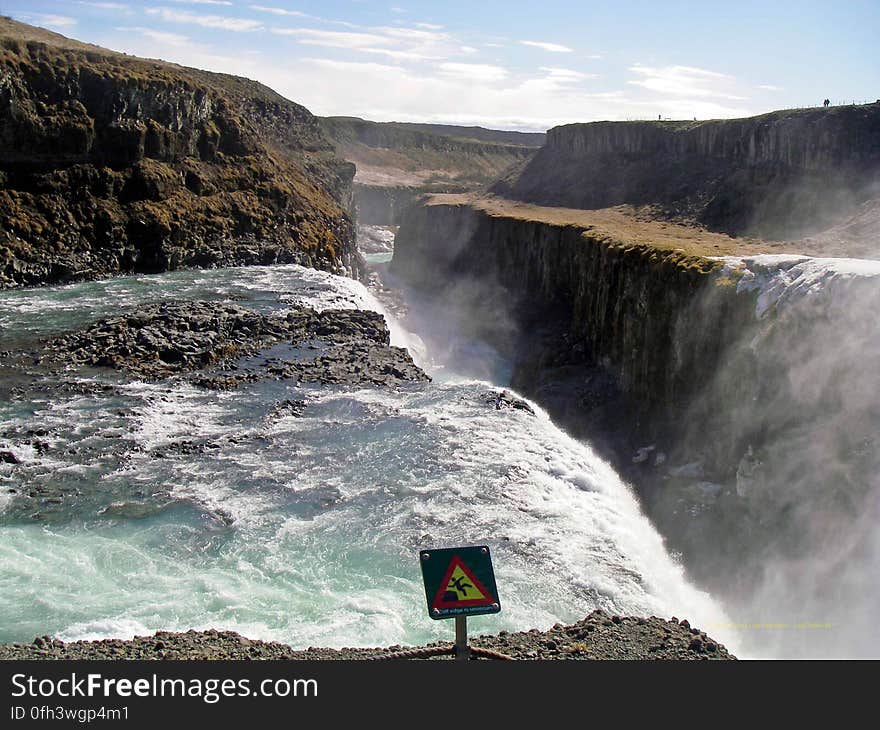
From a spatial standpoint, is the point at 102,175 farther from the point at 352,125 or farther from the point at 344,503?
the point at 352,125

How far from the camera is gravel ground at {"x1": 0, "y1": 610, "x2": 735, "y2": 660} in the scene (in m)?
11.7

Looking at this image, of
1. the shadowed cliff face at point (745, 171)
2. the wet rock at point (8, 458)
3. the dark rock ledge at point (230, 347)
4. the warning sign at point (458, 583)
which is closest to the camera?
the warning sign at point (458, 583)

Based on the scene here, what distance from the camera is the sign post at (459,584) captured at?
764 centimetres

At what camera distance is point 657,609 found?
1773 cm

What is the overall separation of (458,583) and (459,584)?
0.01 metres

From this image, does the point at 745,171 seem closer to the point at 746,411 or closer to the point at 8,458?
the point at 746,411

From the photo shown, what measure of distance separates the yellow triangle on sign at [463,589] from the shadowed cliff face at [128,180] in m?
43.9

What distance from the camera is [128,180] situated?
54.5 m

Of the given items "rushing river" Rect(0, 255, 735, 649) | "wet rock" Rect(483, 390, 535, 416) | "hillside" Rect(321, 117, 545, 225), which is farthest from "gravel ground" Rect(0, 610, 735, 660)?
"hillside" Rect(321, 117, 545, 225)

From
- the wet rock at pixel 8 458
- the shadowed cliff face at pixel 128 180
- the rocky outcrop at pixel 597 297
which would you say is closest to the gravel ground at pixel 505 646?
the wet rock at pixel 8 458

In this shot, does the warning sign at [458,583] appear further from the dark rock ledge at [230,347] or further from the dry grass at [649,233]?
the dry grass at [649,233]

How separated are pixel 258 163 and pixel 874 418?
174 ft

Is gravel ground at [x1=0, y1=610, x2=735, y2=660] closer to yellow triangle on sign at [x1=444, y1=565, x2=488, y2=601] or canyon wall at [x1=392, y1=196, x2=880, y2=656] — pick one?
yellow triangle on sign at [x1=444, y1=565, x2=488, y2=601]

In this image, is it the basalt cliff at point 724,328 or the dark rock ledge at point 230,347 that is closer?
the basalt cliff at point 724,328
